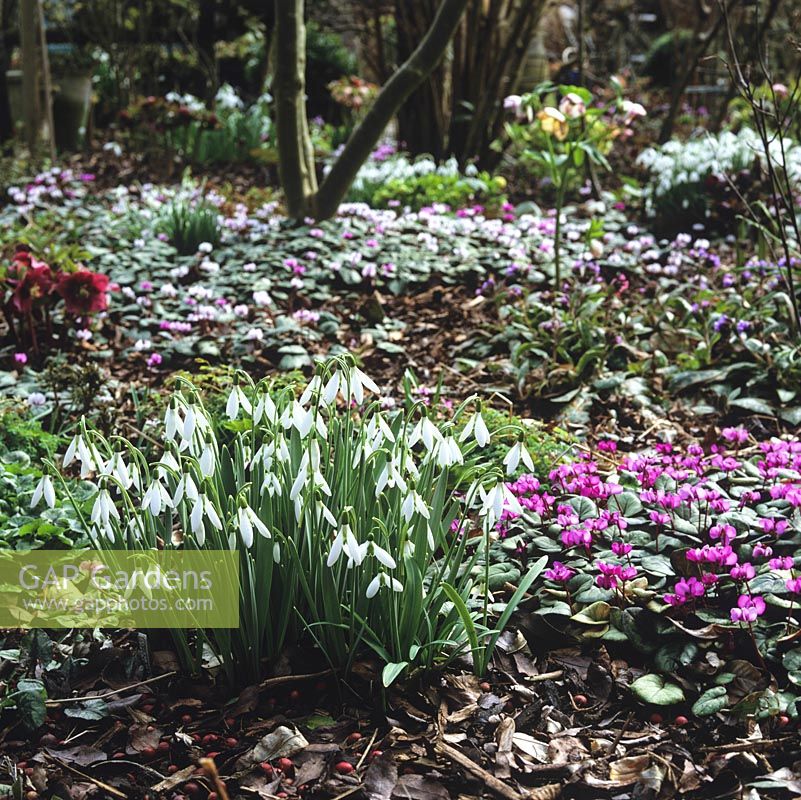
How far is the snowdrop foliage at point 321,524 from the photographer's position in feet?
5.51

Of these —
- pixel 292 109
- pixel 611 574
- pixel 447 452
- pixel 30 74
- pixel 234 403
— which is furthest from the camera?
pixel 30 74

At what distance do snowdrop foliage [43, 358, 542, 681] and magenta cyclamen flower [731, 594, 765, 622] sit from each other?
0.45 meters

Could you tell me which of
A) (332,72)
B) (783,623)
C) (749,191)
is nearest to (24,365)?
(783,623)

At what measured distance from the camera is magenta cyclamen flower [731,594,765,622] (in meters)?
1.80

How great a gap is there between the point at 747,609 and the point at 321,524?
891mm

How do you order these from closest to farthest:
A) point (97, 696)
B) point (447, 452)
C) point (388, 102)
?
1. point (447, 452)
2. point (97, 696)
3. point (388, 102)

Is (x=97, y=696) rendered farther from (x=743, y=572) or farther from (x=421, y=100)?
(x=421, y=100)

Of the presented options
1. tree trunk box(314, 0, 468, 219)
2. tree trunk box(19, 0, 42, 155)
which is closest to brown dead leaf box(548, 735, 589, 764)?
tree trunk box(314, 0, 468, 219)

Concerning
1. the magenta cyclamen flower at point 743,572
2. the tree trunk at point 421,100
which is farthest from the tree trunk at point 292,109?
the magenta cyclamen flower at point 743,572

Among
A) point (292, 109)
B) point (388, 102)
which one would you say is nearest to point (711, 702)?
point (388, 102)

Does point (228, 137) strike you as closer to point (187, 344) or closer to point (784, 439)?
point (187, 344)

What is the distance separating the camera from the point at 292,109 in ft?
16.7

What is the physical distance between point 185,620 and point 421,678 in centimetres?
50

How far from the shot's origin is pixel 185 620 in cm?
180
